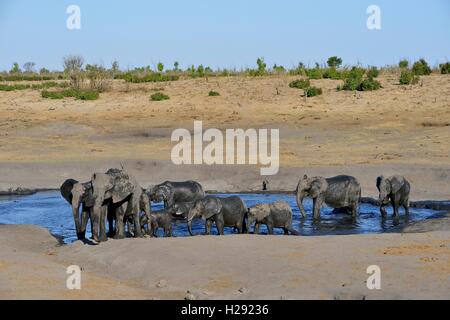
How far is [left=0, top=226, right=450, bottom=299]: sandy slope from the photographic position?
1088 cm

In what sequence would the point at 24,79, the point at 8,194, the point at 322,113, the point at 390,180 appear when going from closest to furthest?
1. the point at 390,180
2. the point at 8,194
3. the point at 322,113
4. the point at 24,79

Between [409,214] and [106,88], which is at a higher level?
[106,88]

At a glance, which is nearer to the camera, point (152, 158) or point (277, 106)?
point (152, 158)

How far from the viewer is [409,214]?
19594mm

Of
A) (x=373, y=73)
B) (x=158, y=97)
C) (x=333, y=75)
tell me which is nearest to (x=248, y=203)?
(x=158, y=97)

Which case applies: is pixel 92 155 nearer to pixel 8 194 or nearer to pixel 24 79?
pixel 8 194

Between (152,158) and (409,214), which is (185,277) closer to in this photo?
(409,214)

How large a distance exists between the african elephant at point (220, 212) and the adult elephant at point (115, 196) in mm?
1076

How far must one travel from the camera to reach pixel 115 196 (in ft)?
49.2

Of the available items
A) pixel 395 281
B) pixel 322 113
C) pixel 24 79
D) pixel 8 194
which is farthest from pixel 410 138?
pixel 24 79

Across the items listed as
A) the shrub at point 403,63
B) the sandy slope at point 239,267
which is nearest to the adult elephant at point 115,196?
the sandy slope at point 239,267

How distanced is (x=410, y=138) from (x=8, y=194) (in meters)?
12.2

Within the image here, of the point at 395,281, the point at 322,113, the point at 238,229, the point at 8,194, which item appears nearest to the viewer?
the point at 395,281

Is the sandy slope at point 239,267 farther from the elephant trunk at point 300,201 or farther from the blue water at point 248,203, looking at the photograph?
the elephant trunk at point 300,201
